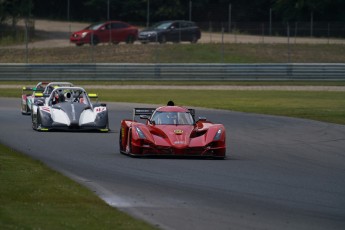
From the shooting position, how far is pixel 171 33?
65.0 metres

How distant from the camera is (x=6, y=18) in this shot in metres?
71.0

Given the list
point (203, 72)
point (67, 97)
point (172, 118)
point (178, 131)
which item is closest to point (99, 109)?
point (67, 97)

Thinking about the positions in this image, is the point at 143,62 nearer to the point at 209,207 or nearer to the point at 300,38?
the point at 300,38

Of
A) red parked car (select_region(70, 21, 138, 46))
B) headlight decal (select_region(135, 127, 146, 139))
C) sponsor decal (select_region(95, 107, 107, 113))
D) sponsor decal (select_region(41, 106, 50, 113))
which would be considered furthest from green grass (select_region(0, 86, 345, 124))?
red parked car (select_region(70, 21, 138, 46))

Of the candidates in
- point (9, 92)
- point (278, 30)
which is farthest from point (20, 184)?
point (278, 30)

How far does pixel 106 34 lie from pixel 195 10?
54.3 feet

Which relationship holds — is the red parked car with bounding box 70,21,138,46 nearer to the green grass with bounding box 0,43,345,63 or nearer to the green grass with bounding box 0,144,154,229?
the green grass with bounding box 0,43,345,63

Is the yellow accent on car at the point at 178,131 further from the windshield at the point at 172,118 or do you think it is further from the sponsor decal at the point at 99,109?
the sponsor decal at the point at 99,109

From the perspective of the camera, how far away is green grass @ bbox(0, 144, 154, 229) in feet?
35.4

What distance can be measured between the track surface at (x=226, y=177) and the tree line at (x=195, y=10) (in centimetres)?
4903

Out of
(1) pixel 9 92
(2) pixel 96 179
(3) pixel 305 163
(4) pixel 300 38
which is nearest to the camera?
(2) pixel 96 179

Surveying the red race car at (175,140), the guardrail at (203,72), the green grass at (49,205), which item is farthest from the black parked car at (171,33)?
the green grass at (49,205)

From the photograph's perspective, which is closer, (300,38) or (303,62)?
(303,62)

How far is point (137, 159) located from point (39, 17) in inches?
2553
